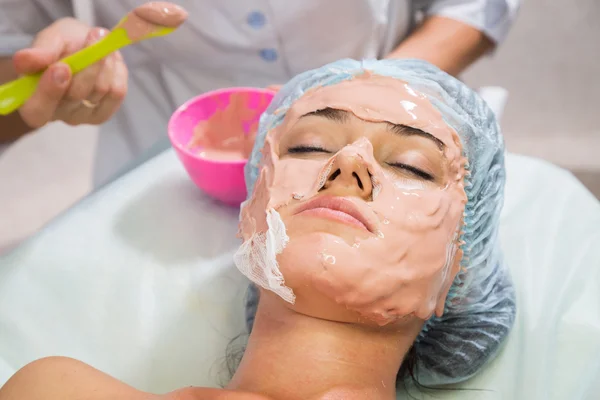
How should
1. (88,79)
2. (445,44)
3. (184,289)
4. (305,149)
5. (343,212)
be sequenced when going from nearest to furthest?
(343,212), (305,149), (88,79), (184,289), (445,44)

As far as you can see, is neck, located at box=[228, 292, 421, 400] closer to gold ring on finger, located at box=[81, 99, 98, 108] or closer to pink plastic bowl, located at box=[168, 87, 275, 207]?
pink plastic bowl, located at box=[168, 87, 275, 207]

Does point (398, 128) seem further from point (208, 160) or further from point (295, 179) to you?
point (208, 160)

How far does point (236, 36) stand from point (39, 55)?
57 centimetres

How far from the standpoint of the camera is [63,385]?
0.84 meters

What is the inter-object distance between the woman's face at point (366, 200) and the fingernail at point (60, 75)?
0.39 meters

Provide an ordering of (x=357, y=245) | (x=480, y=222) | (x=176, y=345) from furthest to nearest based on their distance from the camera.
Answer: (x=176, y=345) → (x=480, y=222) → (x=357, y=245)

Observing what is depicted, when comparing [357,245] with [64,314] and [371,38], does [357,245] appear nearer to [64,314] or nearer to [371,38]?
[64,314]

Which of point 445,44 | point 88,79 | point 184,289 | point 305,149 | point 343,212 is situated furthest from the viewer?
point 445,44

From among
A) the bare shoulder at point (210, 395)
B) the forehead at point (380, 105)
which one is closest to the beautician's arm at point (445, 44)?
the forehead at point (380, 105)

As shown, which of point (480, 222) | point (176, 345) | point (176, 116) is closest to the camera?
point (480, 222)

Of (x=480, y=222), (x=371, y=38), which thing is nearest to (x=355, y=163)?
(x=480, y=222)

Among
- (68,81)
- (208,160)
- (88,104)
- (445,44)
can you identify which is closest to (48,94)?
(68,81)

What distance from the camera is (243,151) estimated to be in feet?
4.59

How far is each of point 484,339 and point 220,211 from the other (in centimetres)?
67
